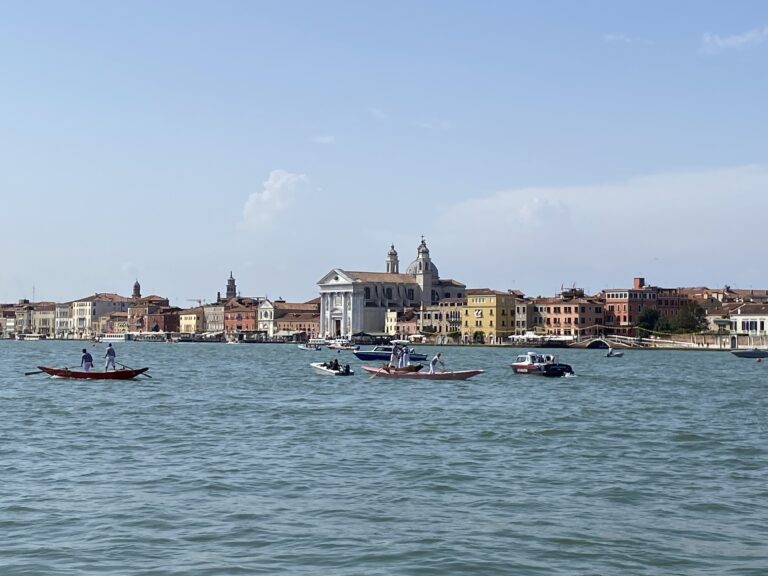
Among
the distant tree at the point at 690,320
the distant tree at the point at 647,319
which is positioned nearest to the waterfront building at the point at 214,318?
the distant tree at the point at 647,319

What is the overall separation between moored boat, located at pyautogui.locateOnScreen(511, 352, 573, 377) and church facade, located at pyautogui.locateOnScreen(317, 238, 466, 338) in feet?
326

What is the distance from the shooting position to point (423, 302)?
15712 cm

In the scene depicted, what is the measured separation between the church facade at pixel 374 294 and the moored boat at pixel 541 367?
99369mm

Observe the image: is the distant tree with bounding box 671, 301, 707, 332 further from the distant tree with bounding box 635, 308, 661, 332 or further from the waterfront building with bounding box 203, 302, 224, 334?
the waterfront building with bounding box 203, 302, 224, 334

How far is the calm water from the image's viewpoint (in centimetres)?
1223

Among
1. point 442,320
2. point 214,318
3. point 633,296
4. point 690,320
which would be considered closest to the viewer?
point 690,320

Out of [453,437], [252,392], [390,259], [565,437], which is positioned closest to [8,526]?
[453,437]

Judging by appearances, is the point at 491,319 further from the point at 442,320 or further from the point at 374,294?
the point at 374,294

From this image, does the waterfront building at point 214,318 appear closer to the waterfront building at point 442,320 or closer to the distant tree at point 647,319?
the waterfront building at point 442,320

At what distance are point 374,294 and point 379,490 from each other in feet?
456

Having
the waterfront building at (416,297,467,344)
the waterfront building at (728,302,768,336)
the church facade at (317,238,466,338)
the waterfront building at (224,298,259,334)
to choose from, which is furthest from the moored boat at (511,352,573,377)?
the waterfront building at (224,298,259,334)

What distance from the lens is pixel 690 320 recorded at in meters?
121

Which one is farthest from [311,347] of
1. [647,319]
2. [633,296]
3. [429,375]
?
[429,375]

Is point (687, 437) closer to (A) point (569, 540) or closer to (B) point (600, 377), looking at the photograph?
(A) point (569, 540)
